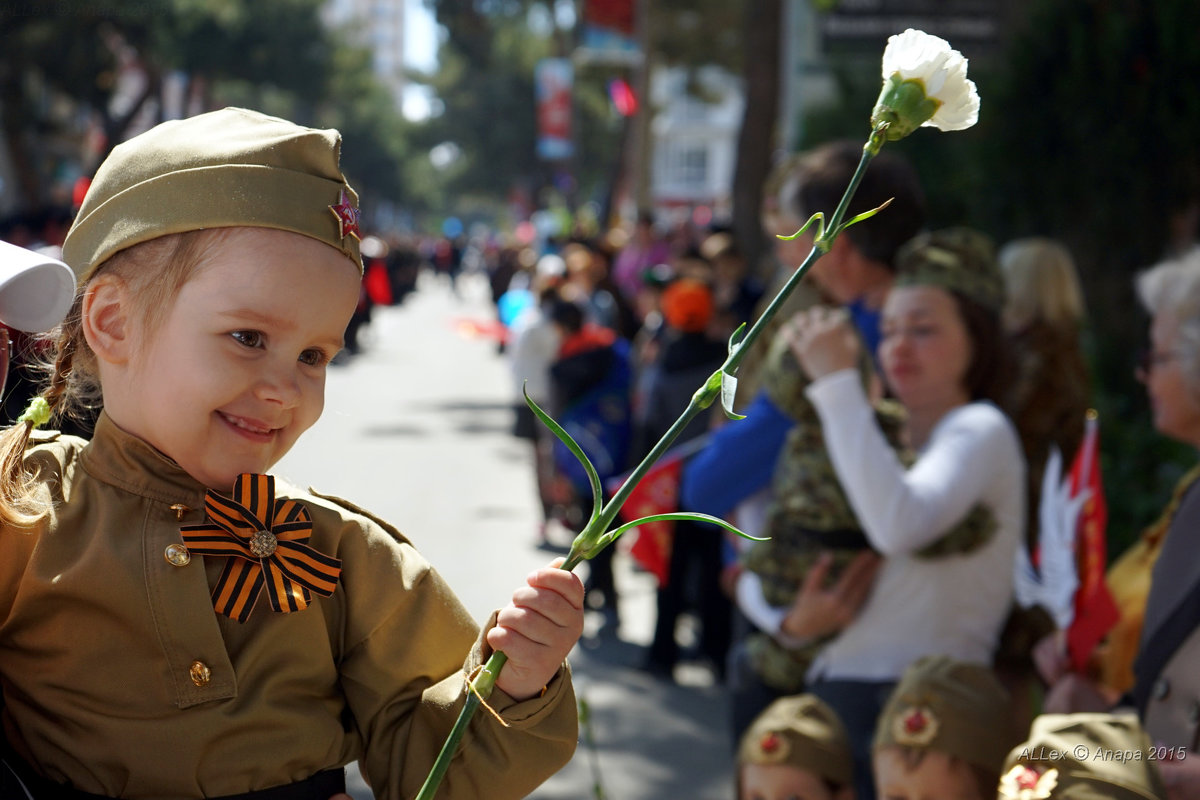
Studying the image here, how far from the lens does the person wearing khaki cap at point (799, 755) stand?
2969 millimetres

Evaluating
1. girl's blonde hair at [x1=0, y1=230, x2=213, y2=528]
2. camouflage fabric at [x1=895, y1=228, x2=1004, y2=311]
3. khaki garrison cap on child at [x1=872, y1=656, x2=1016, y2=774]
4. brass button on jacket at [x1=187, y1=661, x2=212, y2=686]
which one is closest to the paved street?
girl's blonde hair at [x1=0, y1=230, x2=213, y2=528]

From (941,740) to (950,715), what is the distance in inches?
2.2

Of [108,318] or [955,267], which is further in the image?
[955,267]

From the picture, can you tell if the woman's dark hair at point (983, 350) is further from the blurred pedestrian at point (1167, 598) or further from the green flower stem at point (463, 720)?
the green flower stem at point (463, 720)

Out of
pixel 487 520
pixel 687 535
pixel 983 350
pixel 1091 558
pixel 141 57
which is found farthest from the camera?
pixel 141 57

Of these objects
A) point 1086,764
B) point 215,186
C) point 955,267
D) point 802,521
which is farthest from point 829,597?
point 215,186

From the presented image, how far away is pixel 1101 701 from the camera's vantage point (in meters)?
3.01

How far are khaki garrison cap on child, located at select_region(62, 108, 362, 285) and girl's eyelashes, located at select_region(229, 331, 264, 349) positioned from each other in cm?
12

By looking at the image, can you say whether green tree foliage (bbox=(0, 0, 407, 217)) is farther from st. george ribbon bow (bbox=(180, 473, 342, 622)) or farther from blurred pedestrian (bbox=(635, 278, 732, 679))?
Result: st. george ribbon bow (bbox=(180, 473, 342, 622))

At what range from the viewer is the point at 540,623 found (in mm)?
1544

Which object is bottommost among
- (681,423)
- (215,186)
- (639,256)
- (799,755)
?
(799,755)

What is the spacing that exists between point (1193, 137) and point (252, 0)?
32.5 metres

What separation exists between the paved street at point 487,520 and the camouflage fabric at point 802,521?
44.0 inches

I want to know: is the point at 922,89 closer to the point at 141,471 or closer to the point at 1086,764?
the point at 141,471
